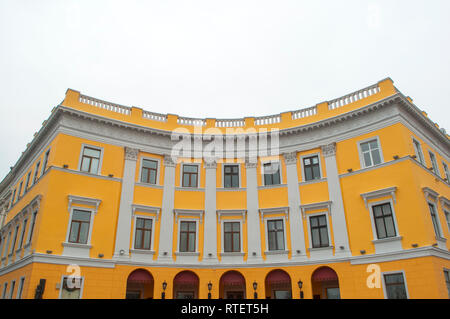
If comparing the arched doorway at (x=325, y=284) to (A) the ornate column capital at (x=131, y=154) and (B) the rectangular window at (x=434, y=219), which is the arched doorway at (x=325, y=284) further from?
(A) the ornate column capital at (x=131, y=154)

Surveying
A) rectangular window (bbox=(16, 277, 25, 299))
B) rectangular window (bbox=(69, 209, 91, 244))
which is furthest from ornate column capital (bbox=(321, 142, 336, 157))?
rectangular window (bbox=(16, 277, 25, 299))

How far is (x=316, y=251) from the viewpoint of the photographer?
22.0 meters

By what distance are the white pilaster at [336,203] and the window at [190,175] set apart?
30.0 ft

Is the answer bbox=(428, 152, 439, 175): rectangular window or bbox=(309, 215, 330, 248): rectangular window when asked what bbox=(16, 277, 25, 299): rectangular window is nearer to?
bbox=(309, 215, 330, 248): rectangular window

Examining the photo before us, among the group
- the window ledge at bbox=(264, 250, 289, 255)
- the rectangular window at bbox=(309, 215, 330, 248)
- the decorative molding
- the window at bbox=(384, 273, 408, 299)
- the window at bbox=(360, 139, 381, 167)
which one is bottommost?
the window at bbox=(384, 273, 408, 299)

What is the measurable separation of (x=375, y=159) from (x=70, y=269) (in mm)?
19303

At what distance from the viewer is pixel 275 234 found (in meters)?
23.5

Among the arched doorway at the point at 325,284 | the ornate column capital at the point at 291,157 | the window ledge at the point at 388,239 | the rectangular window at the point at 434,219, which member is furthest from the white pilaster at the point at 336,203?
the rectangular window at the point at 434,219

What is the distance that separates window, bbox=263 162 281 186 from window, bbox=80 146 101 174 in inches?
455

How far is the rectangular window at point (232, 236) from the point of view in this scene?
933 inches

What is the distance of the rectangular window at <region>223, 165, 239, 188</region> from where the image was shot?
1003 inches

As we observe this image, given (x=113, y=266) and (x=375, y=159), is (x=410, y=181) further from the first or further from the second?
(x=113, y=266)

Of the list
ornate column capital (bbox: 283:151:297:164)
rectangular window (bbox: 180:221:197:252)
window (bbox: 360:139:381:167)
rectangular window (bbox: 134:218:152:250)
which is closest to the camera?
window (bbox: 360:139:381:167)
